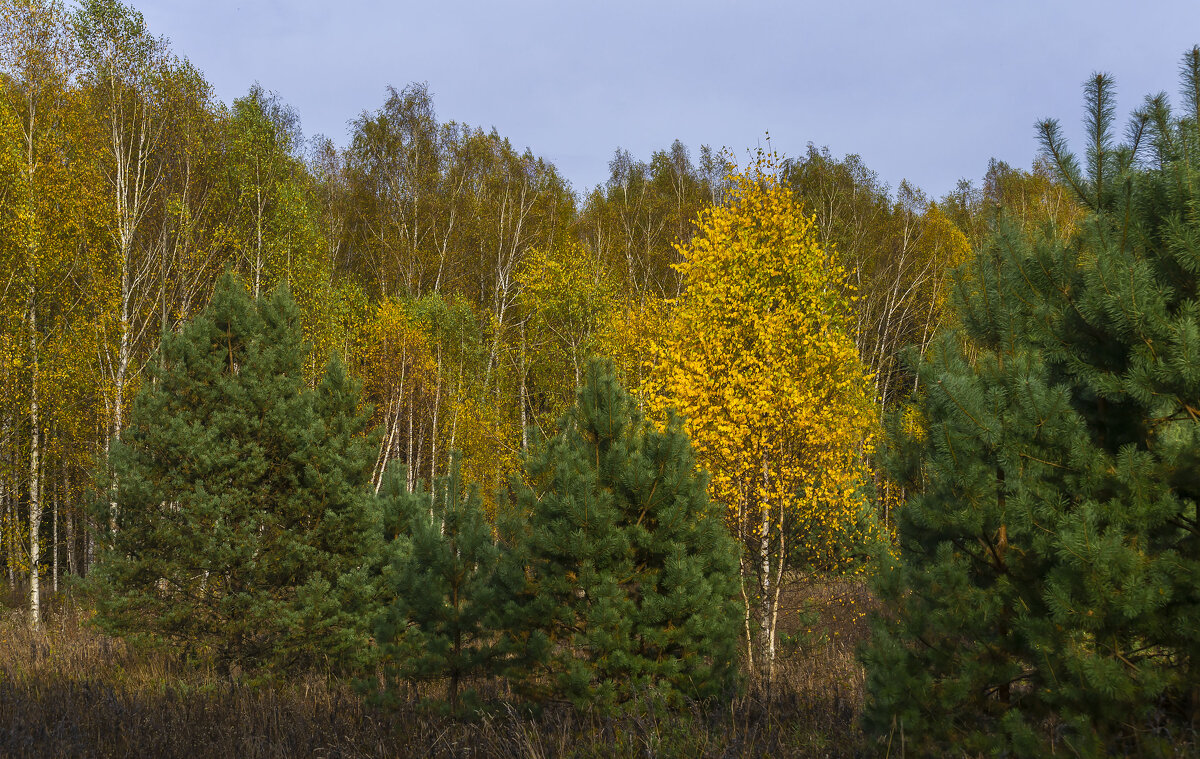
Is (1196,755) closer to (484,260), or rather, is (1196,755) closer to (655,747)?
(655,747)

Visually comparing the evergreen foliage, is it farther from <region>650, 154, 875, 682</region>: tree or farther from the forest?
<region>650, 154, 875, 682</region>: tree

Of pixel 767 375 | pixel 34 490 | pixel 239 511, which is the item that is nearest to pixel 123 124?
pixel 34 490

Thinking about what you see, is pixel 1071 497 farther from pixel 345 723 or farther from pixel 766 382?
pixel 766 382

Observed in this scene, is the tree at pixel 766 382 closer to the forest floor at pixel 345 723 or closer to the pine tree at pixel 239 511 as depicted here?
the forest floor at pixel 345 723

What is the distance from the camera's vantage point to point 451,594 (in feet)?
24.5

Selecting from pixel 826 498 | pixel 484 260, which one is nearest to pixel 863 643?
pixel 826 498

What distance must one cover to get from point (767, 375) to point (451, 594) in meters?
5.90

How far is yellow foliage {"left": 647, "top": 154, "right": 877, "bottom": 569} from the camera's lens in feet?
37.7

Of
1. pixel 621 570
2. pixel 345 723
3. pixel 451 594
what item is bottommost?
pixel 345 723

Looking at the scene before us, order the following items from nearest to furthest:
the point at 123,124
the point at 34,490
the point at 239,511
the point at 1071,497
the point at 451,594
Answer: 1. the point at 1071,497
2. the point at 451,594
3. the point at 239,511
4. the point at 34,490
5. the point at 123,124

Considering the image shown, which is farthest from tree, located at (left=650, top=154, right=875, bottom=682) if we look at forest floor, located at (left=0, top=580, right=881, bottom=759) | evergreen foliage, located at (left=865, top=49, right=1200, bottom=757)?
evergreen foliage, located at (left=865, top=49, right=1200, bottom=757)

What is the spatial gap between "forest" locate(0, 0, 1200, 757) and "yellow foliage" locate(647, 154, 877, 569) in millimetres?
77

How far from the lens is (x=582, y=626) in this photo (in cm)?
671

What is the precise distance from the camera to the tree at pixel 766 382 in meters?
11.5
